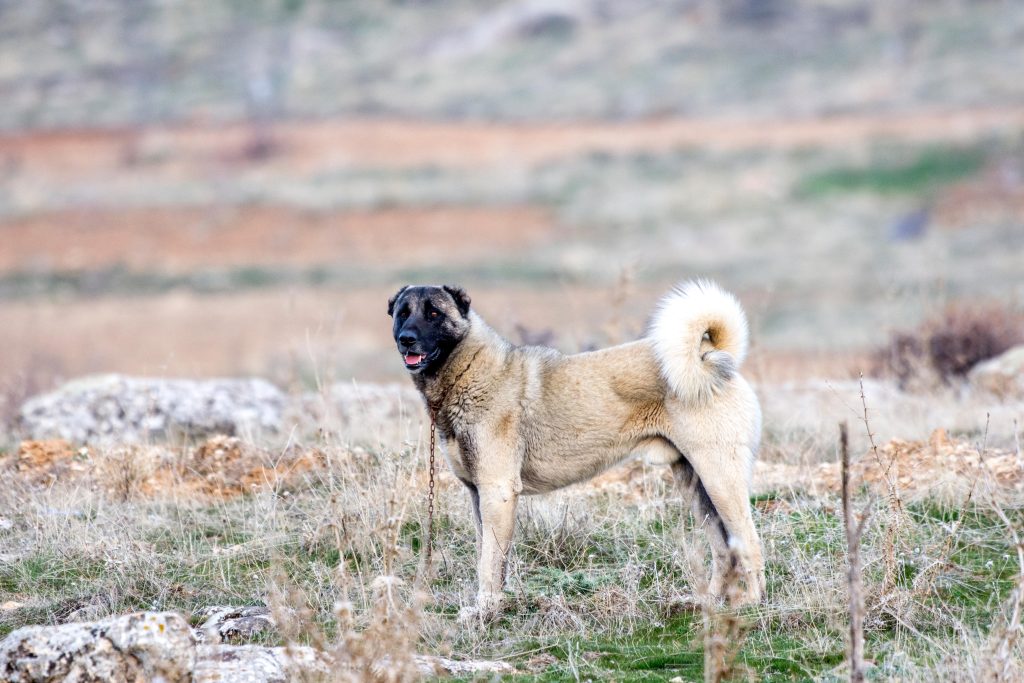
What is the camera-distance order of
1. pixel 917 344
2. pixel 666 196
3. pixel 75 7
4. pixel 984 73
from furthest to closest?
pixel 75 7
pixel 984 73
pixel 666 196
pixel 917 344

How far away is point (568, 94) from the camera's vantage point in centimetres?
5600

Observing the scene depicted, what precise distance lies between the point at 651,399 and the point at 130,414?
6.06m

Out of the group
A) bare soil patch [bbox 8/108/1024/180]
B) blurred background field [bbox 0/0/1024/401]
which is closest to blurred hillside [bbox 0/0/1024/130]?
blurred background field [bbox 0/0/1024/401]

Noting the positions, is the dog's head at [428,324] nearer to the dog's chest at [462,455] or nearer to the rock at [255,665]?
the dog's chest at [462,455]

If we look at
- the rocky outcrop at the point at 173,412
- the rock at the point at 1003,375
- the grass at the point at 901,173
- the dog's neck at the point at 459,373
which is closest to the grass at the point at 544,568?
the dog's neck at the point at 459,373

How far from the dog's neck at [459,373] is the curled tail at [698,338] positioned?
101 cm

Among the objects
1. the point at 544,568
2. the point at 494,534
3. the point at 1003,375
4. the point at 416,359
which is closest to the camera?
the point at 494,534

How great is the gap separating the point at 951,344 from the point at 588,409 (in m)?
8.17

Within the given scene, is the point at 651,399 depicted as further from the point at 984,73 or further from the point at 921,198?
the point at 984,73

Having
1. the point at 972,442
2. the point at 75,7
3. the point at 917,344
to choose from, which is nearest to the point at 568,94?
the point at 75,7

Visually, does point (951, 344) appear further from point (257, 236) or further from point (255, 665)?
point (257, 236)

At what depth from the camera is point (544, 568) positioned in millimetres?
7438

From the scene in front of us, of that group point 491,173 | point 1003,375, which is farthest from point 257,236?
point 1003,375

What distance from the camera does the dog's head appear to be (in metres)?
7.00
